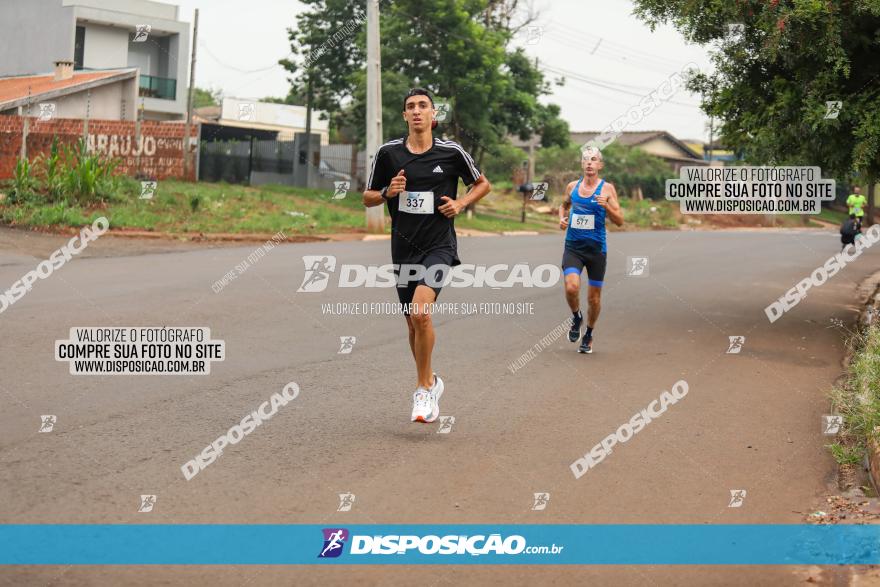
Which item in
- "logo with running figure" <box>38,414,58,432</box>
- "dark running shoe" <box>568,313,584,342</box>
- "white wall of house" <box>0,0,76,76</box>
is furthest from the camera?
"white wall of house" <box>0,0,76,76</box>

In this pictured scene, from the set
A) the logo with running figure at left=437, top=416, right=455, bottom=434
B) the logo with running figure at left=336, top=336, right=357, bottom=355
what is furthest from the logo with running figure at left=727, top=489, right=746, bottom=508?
the logo with running figure at left=336, top=336, right=357, bottom=355

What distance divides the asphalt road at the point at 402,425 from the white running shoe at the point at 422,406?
10 cm

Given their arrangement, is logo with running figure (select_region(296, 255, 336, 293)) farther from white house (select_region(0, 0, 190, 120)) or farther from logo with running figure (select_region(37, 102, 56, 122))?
white house (select_region(0, 0, 190, 120))

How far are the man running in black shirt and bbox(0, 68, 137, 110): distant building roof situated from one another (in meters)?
28.1

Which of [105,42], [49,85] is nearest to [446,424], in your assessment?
[49,85]

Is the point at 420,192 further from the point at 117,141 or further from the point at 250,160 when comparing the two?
the point at 250,160

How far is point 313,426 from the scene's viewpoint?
6934 mm

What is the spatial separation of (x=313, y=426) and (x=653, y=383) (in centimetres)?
331

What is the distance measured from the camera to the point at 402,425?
279 inches

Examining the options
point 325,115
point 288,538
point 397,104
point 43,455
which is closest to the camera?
point 288,538

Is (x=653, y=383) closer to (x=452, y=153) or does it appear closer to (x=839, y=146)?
(x=452, y=153)

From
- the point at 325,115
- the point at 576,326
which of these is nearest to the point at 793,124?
the point at 576,326

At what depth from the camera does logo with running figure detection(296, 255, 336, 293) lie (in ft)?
47.3

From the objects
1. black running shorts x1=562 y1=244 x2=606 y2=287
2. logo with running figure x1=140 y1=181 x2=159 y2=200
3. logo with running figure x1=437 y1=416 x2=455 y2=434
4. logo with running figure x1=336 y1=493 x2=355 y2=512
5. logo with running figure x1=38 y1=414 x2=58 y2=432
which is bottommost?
logo with running figure x1=336 y1=493 x2=355 y2=512
